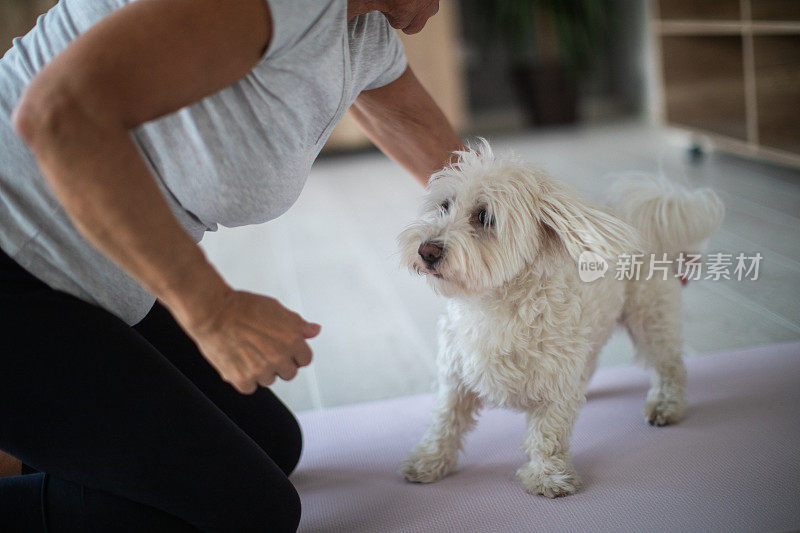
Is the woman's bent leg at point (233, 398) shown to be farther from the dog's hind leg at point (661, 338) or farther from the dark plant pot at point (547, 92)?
the dark plant pot at point (547, 92)

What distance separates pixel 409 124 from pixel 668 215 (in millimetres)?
522

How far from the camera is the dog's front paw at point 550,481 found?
1161 millimetres

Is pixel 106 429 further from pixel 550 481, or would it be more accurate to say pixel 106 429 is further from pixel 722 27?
pixel 722 27

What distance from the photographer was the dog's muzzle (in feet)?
3.68

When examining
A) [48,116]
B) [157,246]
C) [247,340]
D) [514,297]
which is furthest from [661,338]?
[48,116]

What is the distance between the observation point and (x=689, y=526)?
3.45 feet

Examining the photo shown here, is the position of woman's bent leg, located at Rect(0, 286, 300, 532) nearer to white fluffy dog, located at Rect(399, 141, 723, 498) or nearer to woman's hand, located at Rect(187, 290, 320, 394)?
woman's hand, located at Rect(187, 290, 320, 394)

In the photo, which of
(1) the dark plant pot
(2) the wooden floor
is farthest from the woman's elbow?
Result: (1) the dark plant pot

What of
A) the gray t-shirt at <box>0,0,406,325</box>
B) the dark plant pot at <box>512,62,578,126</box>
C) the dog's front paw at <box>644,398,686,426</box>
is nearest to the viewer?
the gray t-shirt at <box>0,0,406,325</box>

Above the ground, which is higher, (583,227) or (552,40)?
(552,40)

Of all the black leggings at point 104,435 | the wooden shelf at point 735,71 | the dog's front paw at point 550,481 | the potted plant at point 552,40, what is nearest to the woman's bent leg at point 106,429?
the black leggings at point 104,435

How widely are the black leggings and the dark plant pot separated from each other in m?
4.44

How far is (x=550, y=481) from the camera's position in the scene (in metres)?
1.16

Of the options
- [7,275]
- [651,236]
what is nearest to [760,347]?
[651,236]
